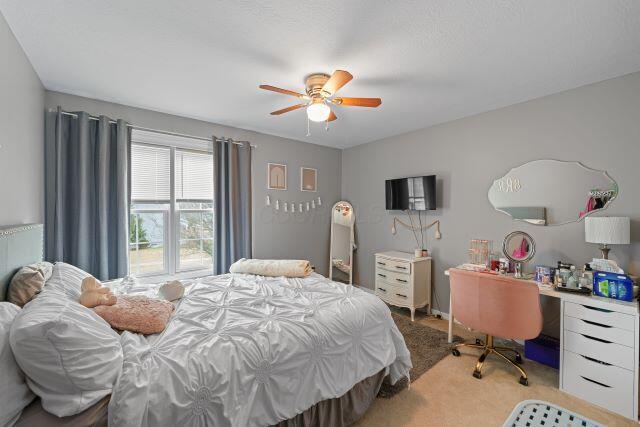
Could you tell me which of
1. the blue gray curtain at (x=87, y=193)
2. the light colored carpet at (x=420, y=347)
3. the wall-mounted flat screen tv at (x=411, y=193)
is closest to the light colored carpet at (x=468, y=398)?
the light colored carpet at (x=420, y=347)

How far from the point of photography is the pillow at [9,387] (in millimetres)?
880

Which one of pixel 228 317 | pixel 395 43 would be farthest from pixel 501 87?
pixel 228 317

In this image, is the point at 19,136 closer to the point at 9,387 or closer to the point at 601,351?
the point at 9,387

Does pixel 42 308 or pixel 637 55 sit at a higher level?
pixel 637 55

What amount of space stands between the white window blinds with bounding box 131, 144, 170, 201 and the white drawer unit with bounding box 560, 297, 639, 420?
4.04 meters

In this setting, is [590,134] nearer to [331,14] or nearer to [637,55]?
[637,55]

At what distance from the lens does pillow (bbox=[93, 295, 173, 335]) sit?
1.51 m

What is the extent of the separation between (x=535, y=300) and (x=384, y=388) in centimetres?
130

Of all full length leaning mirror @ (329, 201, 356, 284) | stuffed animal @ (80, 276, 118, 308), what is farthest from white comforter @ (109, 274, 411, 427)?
full length leaning mirror @ (329, 201, 356, 284)

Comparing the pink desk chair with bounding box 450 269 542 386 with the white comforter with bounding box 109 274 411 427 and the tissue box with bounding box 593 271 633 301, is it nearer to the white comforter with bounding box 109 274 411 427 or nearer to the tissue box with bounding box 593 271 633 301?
the tissue box with bounding box 593 271 633 301

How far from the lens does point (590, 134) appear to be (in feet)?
7.82

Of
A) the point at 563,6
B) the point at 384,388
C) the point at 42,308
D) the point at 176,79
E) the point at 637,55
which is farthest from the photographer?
the point at 176,79

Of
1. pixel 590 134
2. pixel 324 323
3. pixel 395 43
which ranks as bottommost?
pixel 324 323

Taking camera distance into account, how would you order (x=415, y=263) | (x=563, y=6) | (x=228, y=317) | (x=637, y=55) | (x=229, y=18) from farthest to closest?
(x=415, y=263)
(x=637, y=55)
(x=228, y=317)
(x=229, y=18)
(x=563, y=6)
